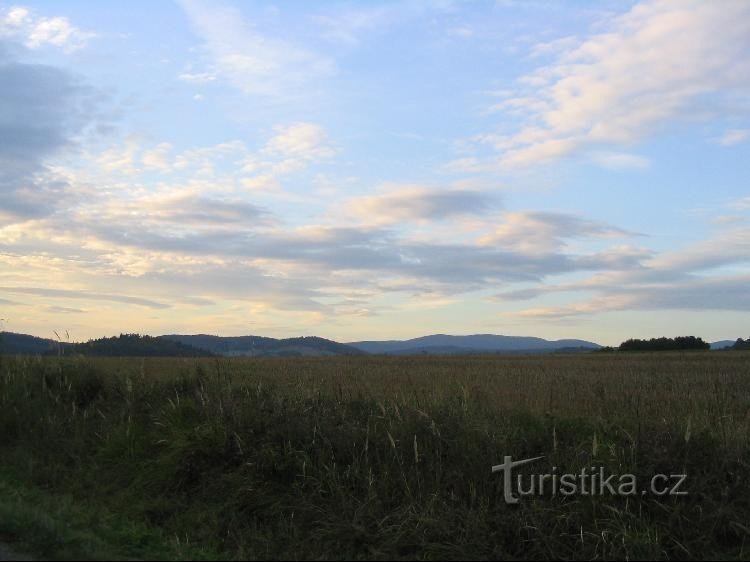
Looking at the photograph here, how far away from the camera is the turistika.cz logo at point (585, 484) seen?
694 centimetres

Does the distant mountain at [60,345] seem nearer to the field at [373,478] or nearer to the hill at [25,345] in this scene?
the hill at [25,345]

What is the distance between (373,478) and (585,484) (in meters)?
2.43

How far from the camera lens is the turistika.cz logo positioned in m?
6.94

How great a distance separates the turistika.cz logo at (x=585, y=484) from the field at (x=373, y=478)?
0.08m

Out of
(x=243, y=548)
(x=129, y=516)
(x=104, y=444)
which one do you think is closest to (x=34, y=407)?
(x=104, y=444)

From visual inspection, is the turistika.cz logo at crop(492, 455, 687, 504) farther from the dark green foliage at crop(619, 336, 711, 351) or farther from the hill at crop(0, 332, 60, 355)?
the dark green foliage at crop(619, 336, 711, 351)

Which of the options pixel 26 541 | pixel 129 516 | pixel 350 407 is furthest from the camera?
pixel 350 407

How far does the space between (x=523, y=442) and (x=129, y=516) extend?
16.4 ft

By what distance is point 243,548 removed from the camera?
6.76 metres

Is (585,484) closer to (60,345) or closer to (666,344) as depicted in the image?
(60,345)

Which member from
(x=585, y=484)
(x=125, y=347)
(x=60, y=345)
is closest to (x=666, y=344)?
(x=125, y=347)

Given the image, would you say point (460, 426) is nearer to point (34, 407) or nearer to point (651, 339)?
point (34, 407)

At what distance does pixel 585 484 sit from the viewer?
7.13 metres

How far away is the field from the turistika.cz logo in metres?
0.08
